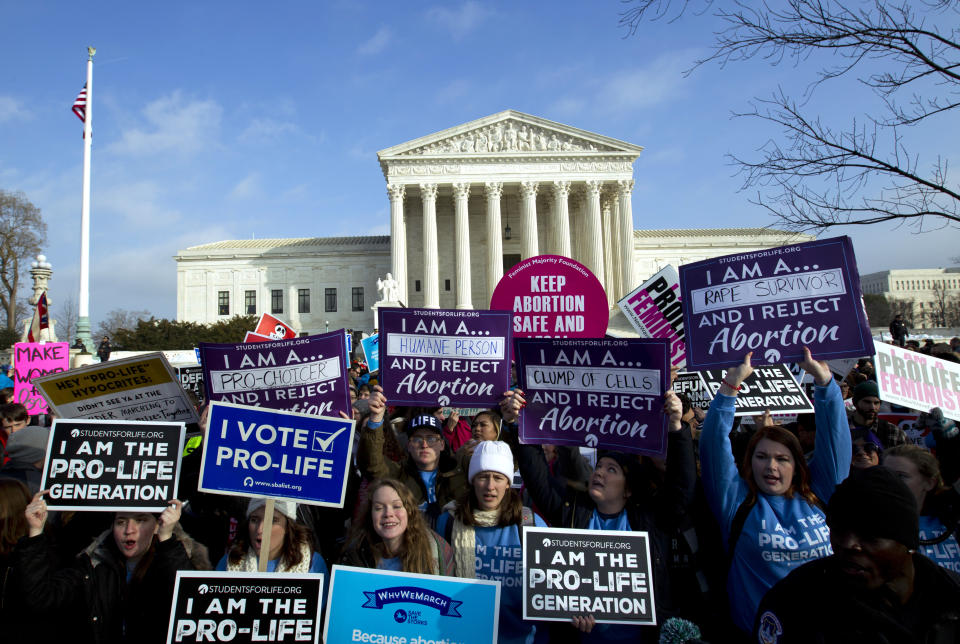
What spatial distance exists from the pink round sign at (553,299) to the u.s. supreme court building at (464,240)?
39.2m

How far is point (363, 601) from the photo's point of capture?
11.1ft

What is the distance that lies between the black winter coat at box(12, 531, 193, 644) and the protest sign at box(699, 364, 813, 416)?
196 inches

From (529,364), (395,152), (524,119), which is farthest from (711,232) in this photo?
(529,364)

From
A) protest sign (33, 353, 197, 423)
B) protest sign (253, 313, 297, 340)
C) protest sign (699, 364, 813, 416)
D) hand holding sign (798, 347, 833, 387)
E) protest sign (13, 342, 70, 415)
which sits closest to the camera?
hand holding sign (798, 347, 833, 387)

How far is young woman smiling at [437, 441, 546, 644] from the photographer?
3809 mm

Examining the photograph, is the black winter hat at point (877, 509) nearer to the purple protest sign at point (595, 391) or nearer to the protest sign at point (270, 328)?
the purple protest sign at point (595, 391)

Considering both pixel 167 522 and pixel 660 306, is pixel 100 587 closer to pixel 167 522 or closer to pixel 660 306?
pixel 167 522

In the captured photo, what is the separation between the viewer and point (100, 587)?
11.8ft

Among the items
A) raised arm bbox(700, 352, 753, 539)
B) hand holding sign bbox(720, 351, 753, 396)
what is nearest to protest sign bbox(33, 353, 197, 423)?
raised arm bbox(700, 352, 753, 539)

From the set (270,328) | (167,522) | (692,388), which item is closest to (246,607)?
(167,522)

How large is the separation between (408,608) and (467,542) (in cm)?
61

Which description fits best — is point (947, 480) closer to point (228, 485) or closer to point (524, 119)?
point (228, 485)

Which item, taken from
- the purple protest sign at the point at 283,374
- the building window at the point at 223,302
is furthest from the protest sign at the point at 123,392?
the building window at the point at 223,302

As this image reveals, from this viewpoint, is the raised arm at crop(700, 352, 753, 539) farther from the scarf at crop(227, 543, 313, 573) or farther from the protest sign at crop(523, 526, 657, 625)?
the scarf at crop(227, 543, 313, 573)
